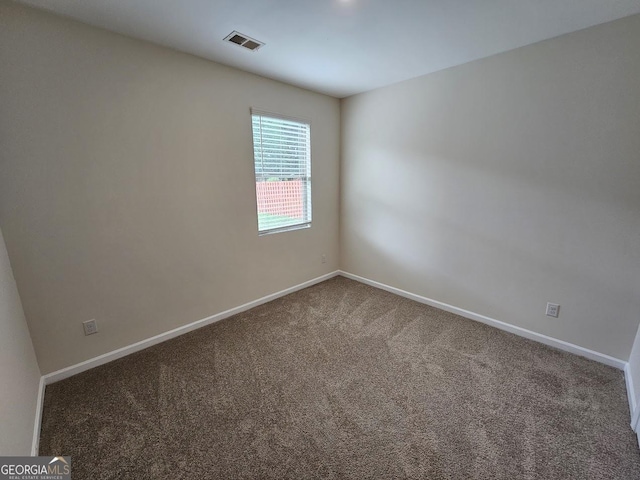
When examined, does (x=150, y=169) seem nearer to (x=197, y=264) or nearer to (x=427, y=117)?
(x=197, y=264)

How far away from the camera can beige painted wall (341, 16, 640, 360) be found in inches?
73.9

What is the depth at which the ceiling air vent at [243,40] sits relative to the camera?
1.93 m

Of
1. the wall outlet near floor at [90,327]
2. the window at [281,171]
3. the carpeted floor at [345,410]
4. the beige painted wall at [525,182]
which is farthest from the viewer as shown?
the window at [281,171]

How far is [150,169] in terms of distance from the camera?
2.14 m

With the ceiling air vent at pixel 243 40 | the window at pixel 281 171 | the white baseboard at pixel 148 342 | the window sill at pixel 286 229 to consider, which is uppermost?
the ceiling air vent at pixel 243 40

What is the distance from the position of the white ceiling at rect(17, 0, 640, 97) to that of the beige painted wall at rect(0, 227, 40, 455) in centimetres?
165

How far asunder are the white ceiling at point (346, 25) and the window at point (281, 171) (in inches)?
24.1

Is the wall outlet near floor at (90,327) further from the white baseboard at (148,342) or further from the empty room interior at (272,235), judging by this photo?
the white baseboard at (148,342)

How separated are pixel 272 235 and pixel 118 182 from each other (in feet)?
4.87

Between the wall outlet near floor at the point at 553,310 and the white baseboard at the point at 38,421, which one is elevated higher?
the wall outlet near floor at the point at 553,310

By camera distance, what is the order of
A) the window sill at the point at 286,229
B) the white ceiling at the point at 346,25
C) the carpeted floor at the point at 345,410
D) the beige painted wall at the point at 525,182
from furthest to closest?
the window sill at the point at 286,229
the beige painted wall at the point at 525,182
the white ceiling at the point at 346,25
the carpeted floor at the point at 345,410

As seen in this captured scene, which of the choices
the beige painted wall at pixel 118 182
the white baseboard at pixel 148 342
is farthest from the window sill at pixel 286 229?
the white baseboard at pixel 148 342

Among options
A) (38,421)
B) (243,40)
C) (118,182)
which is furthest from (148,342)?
(243,40)

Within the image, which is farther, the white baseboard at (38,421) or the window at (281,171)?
the window at (281,171)
